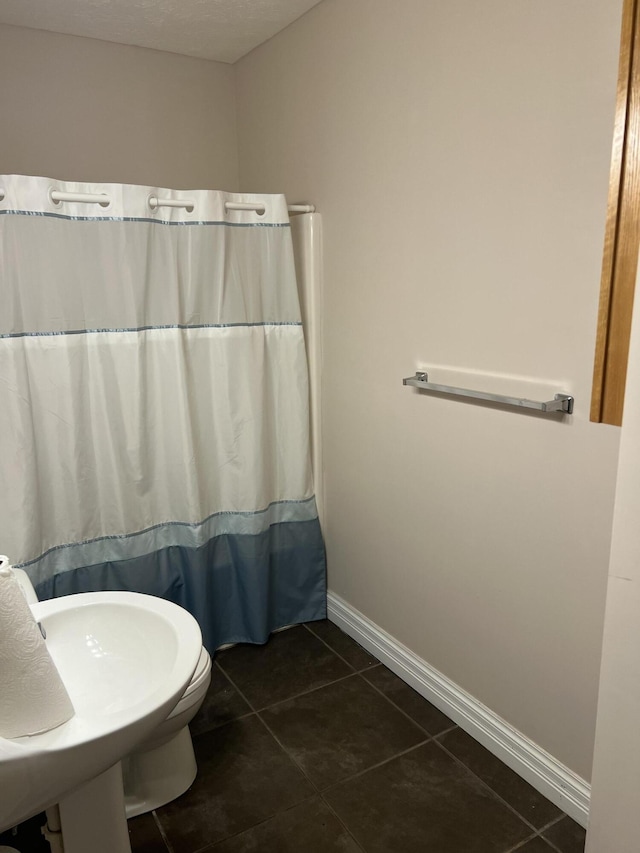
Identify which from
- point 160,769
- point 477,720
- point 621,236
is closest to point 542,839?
point 477,720

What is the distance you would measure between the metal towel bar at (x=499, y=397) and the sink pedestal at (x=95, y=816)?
46.3 inches

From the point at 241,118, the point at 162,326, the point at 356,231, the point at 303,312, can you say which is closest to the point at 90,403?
the point at 162,326

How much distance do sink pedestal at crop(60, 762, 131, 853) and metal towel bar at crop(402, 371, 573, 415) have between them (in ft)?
3.86

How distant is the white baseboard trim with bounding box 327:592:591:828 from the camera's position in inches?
66.4

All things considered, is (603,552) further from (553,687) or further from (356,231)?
(356,231)

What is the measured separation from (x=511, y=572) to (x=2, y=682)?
1.25m

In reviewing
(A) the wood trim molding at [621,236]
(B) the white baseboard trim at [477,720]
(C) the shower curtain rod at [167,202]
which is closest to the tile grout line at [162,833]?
(B) the white baseboard trim at [477,720]

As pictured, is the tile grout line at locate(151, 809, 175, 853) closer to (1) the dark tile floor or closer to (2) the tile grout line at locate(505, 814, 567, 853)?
(1) the dark tile floor

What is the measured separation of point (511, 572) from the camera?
5.82ft

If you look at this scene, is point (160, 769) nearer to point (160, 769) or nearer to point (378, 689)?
point (160, 769)

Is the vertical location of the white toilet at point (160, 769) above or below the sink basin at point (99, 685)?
below

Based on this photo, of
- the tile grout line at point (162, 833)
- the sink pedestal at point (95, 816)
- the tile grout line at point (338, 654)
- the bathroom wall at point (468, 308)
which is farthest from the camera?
the tile grout line at point (338, 654)

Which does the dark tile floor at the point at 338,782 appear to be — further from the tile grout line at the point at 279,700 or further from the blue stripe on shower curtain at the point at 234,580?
the blue stripe on shower curtain at the point at 234,580

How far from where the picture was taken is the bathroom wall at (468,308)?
4.91 feet
